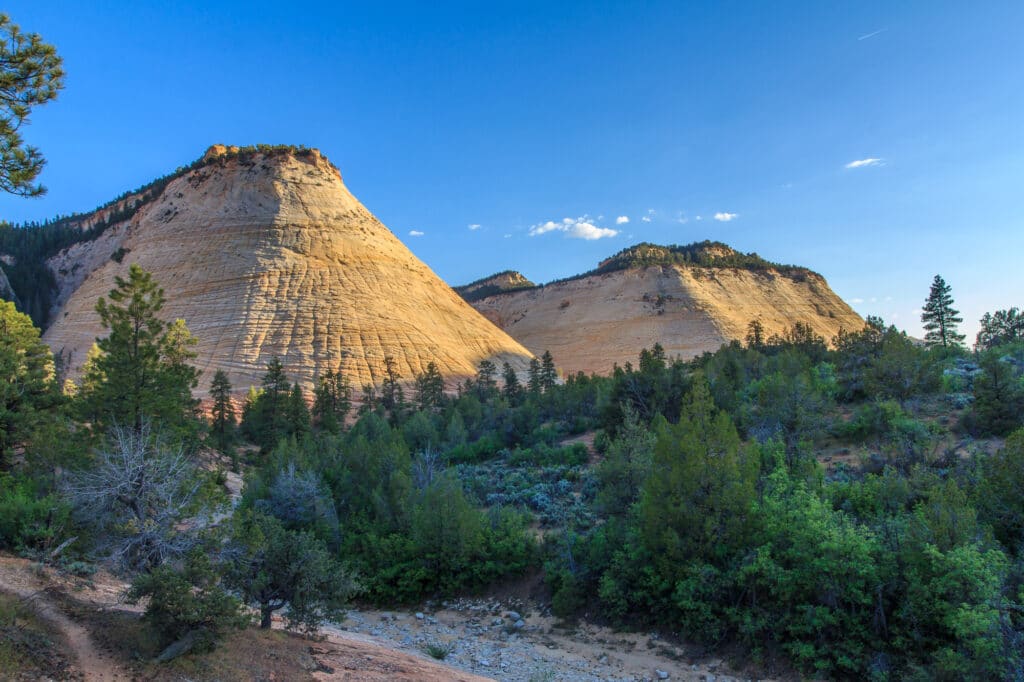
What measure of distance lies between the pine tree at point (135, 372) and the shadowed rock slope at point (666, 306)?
72.0m

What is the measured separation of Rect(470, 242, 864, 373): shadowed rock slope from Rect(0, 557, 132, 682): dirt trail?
3152 inches

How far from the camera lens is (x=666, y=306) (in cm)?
9912

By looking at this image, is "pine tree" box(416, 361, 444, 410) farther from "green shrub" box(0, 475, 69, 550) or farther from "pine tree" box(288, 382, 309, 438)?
"green shrub" box(0, 475, 69, 550)

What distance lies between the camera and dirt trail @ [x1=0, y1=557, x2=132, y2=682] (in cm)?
852

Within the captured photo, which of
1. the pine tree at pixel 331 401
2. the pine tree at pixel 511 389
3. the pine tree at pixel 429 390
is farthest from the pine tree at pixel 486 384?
the pine tree at pixel 331 401

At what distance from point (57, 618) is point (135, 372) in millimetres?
12144

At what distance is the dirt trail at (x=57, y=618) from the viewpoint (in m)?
8.52

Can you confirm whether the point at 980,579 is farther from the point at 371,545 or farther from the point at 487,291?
the point at 487,291

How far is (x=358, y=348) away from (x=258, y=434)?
18.3m

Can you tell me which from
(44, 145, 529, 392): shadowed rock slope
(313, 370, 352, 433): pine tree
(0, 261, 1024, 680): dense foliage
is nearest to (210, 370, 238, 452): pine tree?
(313, 370, 352, 433): pine tree

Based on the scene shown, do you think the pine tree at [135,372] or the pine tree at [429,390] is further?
the pine tree at [429,390]

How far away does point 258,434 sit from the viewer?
41.8 m

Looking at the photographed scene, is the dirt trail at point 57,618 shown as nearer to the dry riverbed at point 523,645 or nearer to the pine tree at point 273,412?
the dry riverbed at point 523,645

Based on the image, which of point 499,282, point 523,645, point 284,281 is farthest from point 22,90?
point 499,282
